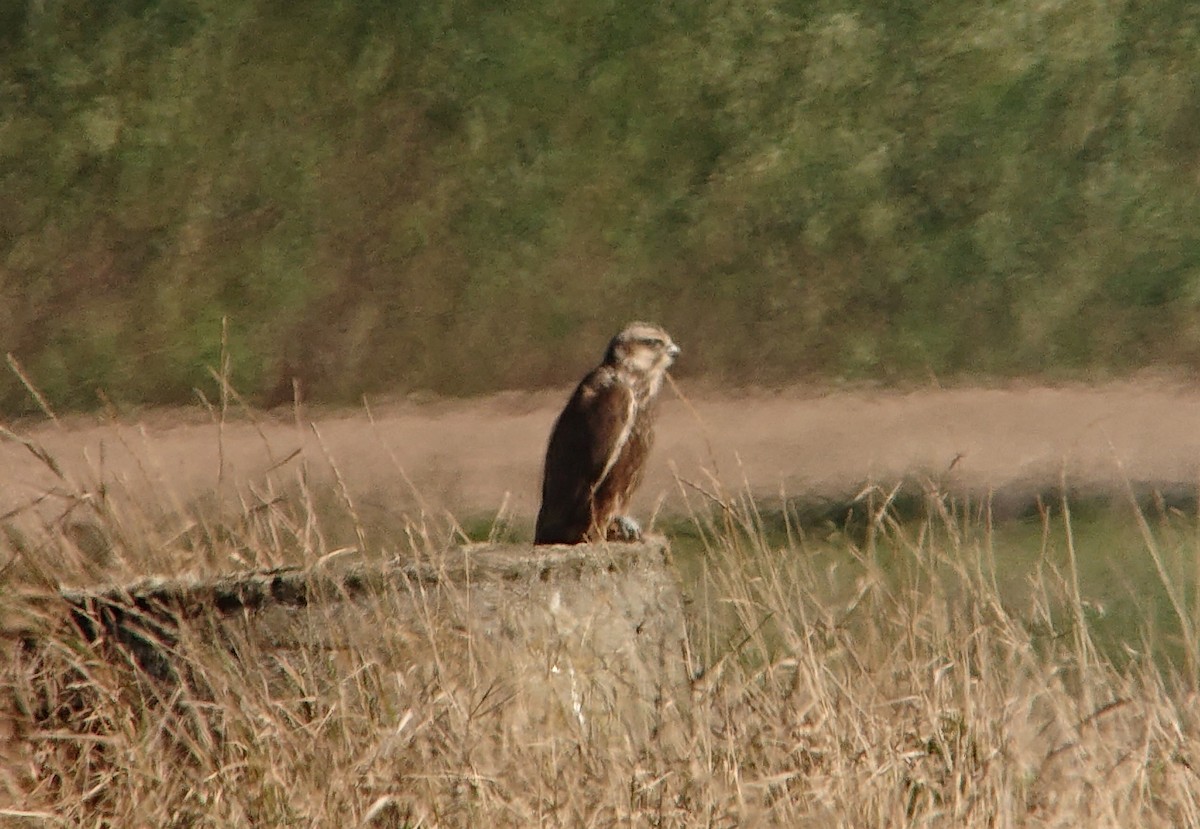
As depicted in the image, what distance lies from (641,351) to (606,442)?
1.36 ft

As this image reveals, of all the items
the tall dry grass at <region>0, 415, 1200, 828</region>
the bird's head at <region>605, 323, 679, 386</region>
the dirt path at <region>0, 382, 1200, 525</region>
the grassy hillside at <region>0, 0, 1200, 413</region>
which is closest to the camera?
the tall dry grass at <region>0, 415, 1200, 828</region>

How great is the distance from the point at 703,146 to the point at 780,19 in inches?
60.7

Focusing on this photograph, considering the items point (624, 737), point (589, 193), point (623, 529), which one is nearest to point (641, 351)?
point (623, 529)

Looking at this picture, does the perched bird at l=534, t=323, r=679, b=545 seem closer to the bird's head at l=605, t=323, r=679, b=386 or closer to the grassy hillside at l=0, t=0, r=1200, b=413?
the bird's head at l=605, t=323, r=679, b=386

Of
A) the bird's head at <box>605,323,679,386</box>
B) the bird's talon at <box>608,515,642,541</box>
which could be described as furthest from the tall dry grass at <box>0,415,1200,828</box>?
the bird's head at <box>605,323,679,386</box>

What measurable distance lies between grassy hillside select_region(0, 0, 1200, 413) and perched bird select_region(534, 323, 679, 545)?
7046 millimetres

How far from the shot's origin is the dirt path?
1080 cm

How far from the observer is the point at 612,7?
15.2 m

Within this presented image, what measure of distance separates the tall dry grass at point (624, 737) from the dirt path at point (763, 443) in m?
5.52

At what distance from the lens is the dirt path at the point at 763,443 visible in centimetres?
1080

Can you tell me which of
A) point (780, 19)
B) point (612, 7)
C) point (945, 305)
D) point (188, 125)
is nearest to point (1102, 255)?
point (945, 305)

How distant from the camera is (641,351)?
603 centimetres

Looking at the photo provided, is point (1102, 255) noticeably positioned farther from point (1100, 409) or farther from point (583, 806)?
point (583, 806)

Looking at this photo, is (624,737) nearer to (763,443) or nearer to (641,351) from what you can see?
(641,351)
